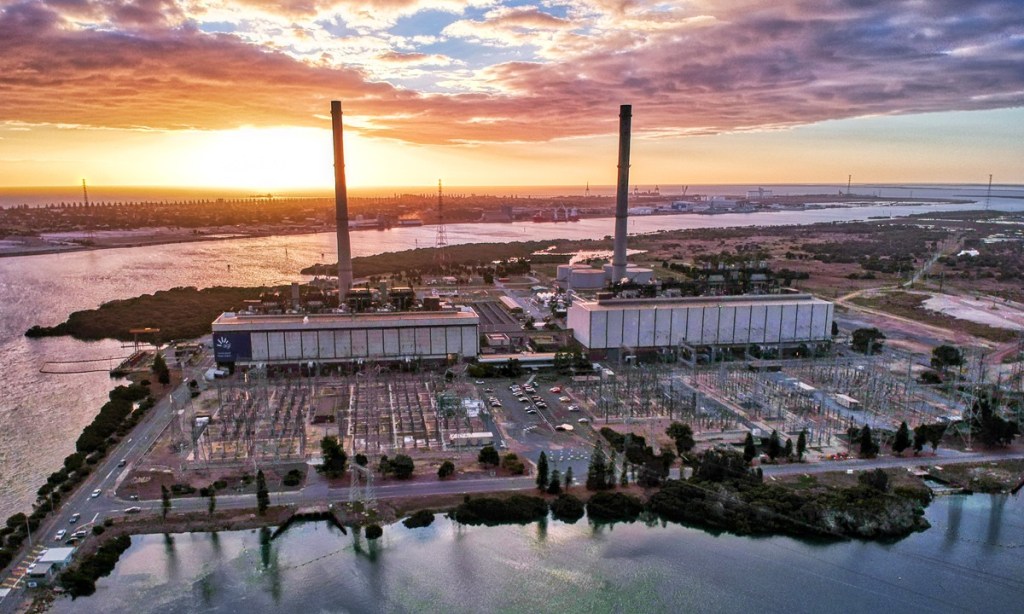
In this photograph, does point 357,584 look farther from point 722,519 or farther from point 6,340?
point 6,340

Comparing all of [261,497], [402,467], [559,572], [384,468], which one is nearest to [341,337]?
[384,468]

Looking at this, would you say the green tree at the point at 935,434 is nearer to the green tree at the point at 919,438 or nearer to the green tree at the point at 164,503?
the green tree at the point at 919,438

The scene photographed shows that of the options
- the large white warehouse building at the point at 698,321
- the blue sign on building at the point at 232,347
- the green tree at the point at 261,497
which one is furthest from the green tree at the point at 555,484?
the blue sign on building at the point at 232,347

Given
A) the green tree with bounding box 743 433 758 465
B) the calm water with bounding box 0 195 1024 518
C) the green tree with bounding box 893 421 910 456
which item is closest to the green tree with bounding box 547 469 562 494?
the green tree with bounding box 743 433 758 465

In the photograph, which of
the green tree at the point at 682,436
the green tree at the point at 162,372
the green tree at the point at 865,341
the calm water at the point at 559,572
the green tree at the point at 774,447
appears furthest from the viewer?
the green tree at the point at 865,341

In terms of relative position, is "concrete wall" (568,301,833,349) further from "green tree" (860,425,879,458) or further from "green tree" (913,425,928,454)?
"green tree" (860,425,879,458)

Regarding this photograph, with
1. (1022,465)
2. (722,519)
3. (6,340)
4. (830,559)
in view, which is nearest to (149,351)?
(6,340)

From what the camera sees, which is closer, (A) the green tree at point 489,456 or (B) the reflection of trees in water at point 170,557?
(B) the reflection of trees in water at point 170,557
